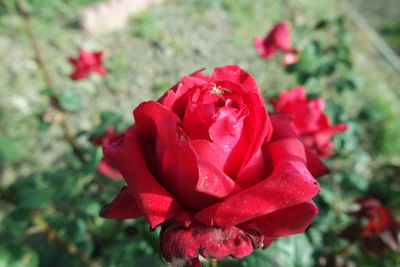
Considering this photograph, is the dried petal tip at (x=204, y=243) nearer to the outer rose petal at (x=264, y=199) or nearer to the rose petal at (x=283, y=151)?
the outer rose petal at (x=264, y=199)

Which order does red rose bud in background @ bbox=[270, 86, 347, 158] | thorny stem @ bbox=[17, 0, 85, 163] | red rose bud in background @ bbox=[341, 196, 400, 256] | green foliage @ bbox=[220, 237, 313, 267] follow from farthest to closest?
thorny stem @ bbox=[17, 0, 85, 163] → red rose bud in background @ bbox=[341, 196, 400, 256] → red rose bud in background @ bbox=[270, 86, 347, 158] → green foliage @ bbox=[220, 237, 313, 267]

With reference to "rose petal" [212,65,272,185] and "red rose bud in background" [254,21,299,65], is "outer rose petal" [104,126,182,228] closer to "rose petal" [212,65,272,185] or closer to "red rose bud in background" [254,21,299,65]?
"rose petal" [212,65,272,185]

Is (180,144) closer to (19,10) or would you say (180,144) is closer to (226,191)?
(226,191)

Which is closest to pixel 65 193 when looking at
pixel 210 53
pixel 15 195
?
pixel 15 195

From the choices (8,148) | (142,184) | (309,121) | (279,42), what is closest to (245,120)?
(142,184)

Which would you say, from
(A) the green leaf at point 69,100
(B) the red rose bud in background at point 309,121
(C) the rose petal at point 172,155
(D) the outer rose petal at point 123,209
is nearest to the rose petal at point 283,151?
(C) the rose petal at point 172,155

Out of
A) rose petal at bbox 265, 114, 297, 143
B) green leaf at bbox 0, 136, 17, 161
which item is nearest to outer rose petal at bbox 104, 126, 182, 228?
rose petal at bbox 265, 114, 297, 143

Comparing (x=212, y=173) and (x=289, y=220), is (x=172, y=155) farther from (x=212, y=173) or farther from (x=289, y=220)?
(x=289, y=220)
